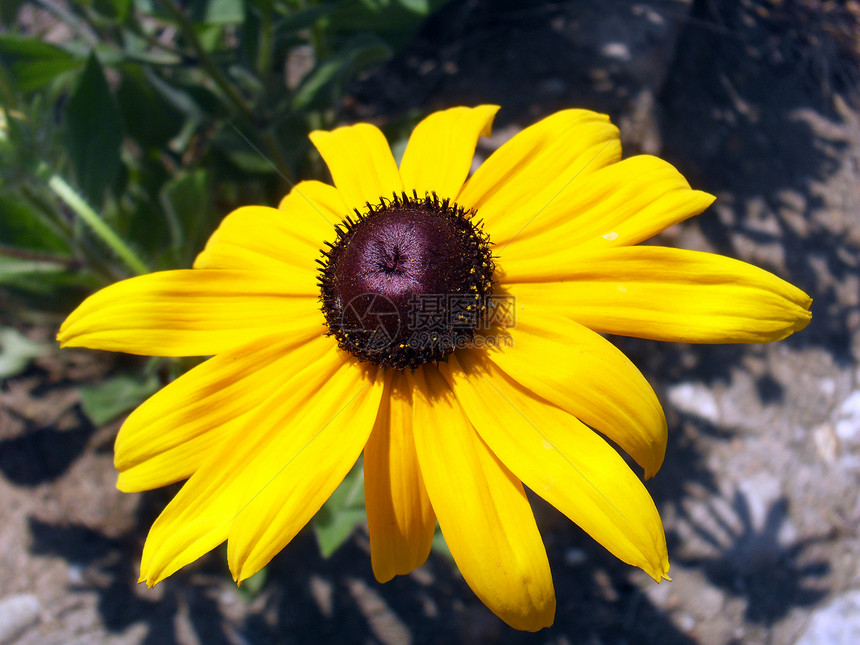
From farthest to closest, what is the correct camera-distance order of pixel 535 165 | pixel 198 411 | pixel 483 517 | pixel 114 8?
pixel 114 8, pixel 535 165, pixel 198 411, pixel 483 517

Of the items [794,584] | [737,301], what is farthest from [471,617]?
[737,301]

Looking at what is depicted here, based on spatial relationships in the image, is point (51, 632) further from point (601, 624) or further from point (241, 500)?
point (601, 624)

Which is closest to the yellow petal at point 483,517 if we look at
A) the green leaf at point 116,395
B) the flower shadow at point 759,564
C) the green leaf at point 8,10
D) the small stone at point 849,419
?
the green leaf at point 116,395

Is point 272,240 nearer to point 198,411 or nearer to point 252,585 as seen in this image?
point 198,411

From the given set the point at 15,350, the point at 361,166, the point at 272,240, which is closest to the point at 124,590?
the point at 15,350

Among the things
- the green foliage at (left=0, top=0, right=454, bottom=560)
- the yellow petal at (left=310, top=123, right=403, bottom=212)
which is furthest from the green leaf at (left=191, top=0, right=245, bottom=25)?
the yellow petal at (left=310, top=123, right=403, bottom=212)

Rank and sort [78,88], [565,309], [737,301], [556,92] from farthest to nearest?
[556,92]
[78,88]
[565,309]
[737,301]
